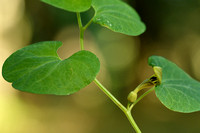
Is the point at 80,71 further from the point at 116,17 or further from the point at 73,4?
the point at 116,17

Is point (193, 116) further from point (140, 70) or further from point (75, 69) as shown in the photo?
point (75, 69)

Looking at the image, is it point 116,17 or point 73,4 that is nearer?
point 73,4

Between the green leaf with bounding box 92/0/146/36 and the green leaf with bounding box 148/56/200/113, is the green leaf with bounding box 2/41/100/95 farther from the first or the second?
the green leaf with bounding box 148/56/200/113

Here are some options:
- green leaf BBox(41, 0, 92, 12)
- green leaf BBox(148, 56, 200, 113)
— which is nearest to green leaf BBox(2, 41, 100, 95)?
green leaf BBox(41, 0, 92, 12)

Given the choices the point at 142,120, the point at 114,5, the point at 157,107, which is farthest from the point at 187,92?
the point at 157,107

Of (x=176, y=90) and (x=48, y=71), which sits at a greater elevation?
(x=48, y=71)

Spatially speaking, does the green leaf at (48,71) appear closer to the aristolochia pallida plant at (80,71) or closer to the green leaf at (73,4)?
the aristolochia pallida plant at (80,71)

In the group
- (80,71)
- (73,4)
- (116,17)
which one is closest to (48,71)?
(80,71)
